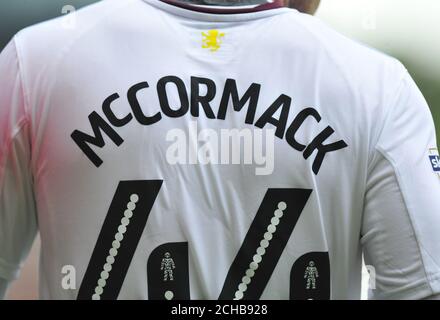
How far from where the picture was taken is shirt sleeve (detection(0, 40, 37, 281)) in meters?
1.16

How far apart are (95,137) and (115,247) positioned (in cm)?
18

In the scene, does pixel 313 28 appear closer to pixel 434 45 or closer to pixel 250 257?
pixel 250 257

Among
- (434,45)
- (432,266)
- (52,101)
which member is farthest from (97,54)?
(434,45)

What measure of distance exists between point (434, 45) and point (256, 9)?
12.2 ft

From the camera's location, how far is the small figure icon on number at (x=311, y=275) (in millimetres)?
1209

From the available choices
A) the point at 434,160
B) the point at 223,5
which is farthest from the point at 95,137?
the point at 434,160

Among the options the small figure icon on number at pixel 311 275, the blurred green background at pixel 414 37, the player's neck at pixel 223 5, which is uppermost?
the player's neck at pixel 223 5

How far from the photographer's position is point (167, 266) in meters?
1.18

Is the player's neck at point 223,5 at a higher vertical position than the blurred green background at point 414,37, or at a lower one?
higher

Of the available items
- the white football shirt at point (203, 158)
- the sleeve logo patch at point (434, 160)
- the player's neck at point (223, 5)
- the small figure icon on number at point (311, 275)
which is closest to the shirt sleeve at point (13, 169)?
the white football shirt at point (203, 158)

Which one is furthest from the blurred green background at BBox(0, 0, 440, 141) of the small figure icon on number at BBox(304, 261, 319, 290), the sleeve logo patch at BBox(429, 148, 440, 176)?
the small figure icon on number at BBox(304, 261, 319, 290)

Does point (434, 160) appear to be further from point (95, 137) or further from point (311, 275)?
point (95, 137)

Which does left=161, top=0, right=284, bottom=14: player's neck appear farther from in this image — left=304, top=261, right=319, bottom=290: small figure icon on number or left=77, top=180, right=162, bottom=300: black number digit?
left=304, top=261, right=319, bottom=290: small figure icon on number

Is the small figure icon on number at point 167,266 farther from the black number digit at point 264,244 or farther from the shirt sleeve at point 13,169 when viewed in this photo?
the shirt sleeve at point 13,169
